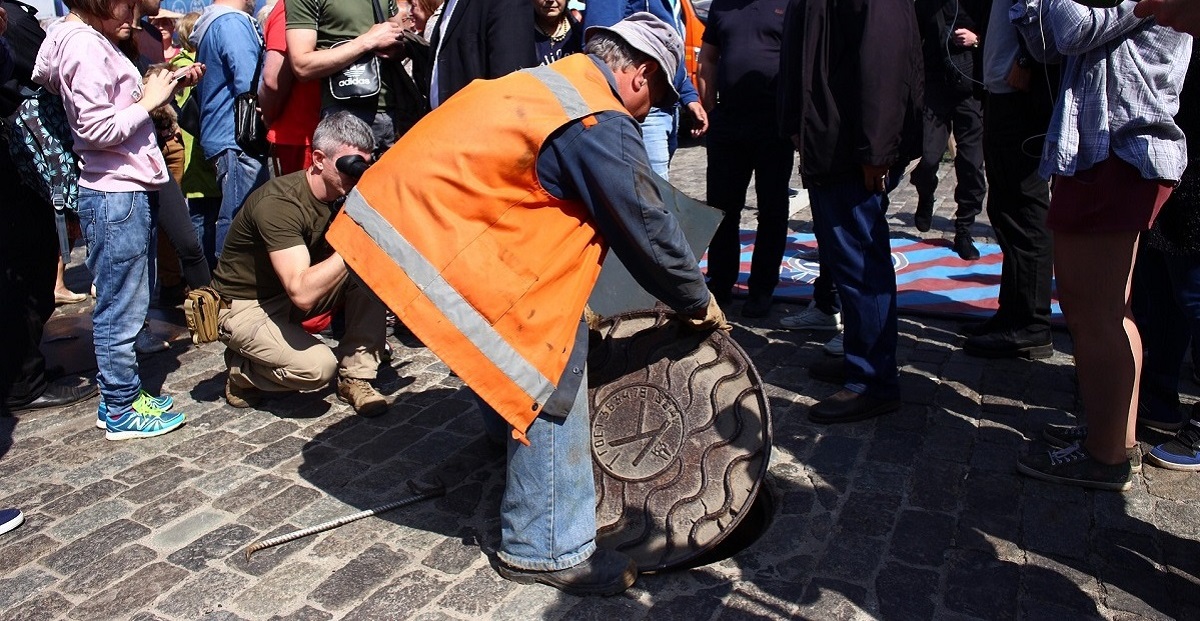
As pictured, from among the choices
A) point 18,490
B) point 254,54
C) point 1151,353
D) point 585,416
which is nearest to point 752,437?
point 585,416

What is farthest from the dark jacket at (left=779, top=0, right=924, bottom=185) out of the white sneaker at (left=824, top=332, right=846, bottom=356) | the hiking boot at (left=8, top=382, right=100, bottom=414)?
the hiking boot at (left=8, top=382, right=100, bottom=414)

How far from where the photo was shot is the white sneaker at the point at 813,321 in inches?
205

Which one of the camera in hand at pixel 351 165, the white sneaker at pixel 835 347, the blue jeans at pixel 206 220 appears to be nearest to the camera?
the camera in hand at pixel 351 165

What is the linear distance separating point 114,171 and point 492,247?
2256 millimetres

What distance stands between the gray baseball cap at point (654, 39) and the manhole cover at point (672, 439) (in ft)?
3.07

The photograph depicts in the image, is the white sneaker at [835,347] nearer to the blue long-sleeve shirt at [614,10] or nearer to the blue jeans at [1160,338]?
the blue jeans at [1160,338]

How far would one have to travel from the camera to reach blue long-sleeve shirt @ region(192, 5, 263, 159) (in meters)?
5.34

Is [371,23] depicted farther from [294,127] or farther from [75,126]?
[75,126]

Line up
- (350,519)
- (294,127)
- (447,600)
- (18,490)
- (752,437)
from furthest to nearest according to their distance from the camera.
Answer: (294,127) < (18,490) < (350,519) < (752,437) < (447,600)

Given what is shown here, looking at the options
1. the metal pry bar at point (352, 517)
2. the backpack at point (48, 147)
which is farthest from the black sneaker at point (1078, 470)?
the backpack at point (48, 147)

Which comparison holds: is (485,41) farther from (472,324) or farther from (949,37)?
(949,37)

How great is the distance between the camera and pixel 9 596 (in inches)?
120

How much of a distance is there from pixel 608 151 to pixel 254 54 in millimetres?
3574

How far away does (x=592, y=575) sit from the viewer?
2918mm
